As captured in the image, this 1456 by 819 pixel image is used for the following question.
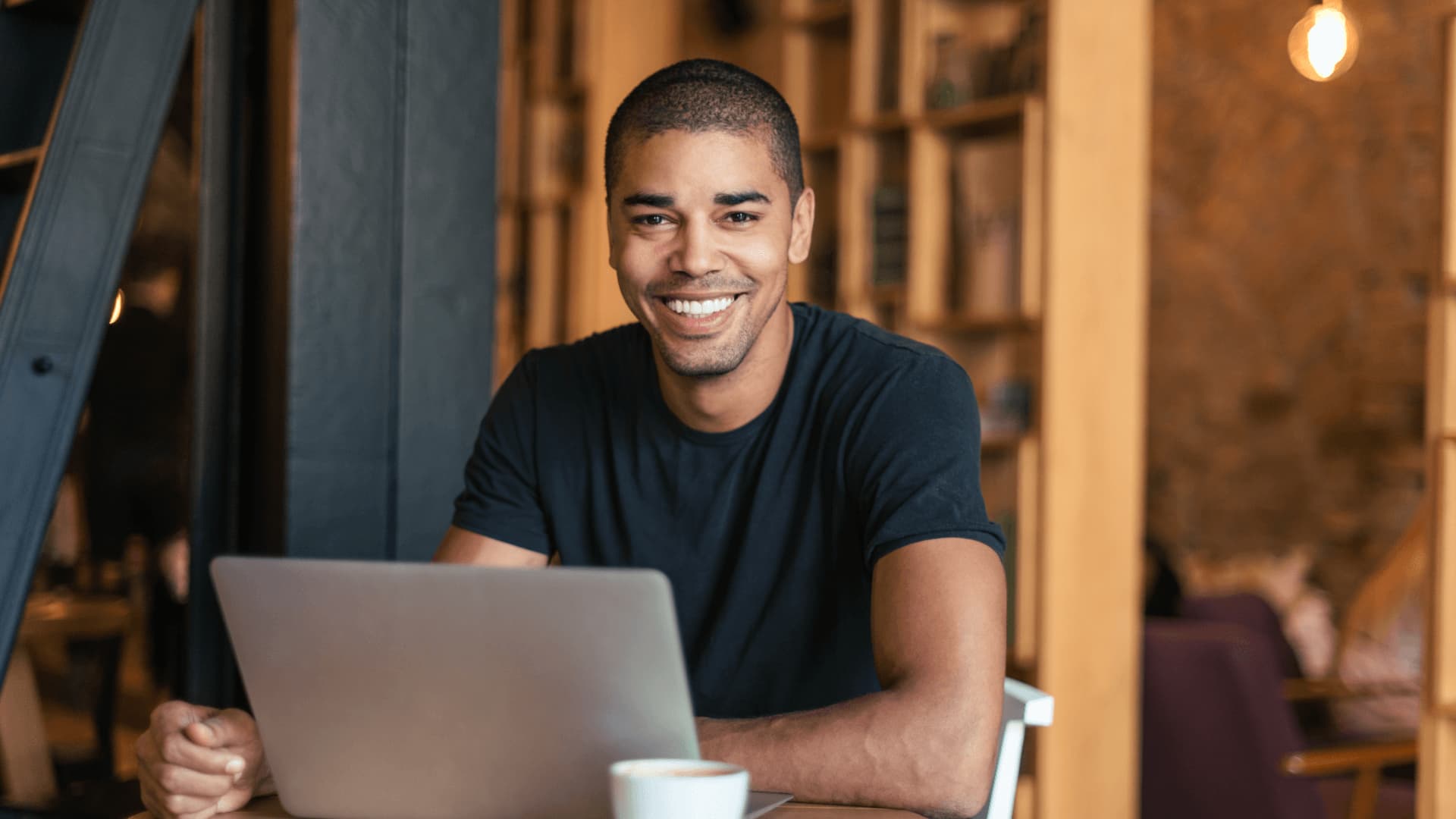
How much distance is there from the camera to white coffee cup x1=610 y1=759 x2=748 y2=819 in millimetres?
835

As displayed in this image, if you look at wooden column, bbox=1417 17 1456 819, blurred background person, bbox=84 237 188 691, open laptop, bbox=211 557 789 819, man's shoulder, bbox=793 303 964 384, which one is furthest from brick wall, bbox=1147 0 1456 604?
open laptop, bbox=211 557 789 819

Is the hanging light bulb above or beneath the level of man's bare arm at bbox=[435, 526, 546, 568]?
above

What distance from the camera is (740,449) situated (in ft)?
5.09

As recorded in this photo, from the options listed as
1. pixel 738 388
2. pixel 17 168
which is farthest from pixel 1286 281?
pixel 17 168

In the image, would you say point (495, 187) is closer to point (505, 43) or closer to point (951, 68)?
point (951, 68)

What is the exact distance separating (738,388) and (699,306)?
0.11 meters

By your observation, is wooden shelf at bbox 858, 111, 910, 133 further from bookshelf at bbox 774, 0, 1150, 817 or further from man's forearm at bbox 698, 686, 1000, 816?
man's forearm at bbox 698, 686, 1000, 816

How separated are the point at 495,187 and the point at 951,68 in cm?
177

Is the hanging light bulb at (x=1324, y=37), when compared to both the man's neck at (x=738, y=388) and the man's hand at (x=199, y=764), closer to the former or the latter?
the man's neck at (x=738, y=388)

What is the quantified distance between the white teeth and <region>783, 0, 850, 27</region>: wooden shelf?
2.67 metres

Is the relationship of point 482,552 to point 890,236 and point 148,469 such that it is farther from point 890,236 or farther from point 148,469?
point 148,469

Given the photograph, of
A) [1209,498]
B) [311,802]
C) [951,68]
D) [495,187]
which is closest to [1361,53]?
[1209,498]

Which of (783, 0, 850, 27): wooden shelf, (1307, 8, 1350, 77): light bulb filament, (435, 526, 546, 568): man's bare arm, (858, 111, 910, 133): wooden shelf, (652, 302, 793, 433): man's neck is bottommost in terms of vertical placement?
(435, 526, 546, 568): man's bare arm

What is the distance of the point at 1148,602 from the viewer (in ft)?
16.9
